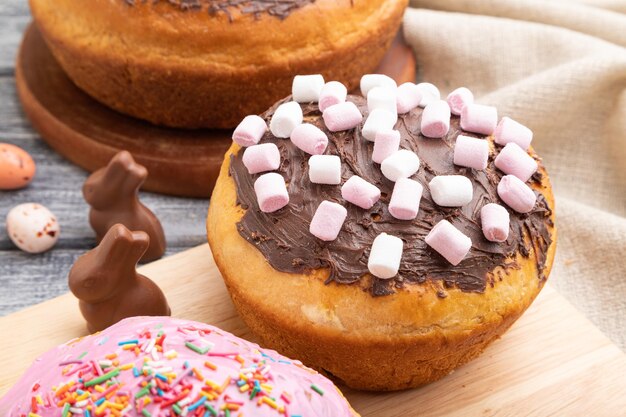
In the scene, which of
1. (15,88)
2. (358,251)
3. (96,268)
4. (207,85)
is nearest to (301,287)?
(358,251)

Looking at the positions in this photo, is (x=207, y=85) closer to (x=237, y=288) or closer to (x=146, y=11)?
(x=146, y=11)

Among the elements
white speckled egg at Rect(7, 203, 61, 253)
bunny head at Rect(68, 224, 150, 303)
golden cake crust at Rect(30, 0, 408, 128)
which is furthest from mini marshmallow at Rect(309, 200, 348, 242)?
white speckled egg at Rect(7, 203, 61, 253)

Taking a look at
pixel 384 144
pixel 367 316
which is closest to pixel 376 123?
pixel 384 144

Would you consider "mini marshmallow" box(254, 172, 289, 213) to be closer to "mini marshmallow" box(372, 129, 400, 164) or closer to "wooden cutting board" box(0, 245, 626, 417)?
"mini marshmallow" box(372, 129, 400, 164)

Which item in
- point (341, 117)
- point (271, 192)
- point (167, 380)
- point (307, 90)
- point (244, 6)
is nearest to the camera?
point (167, 380)

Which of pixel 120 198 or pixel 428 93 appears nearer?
pixel 428 93

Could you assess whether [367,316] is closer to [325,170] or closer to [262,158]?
[325,170]

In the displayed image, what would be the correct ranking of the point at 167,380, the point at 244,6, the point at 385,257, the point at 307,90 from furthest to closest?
the point at 244,6 < the point at 307,90 < the point at 385,257 < the point at 167,380
